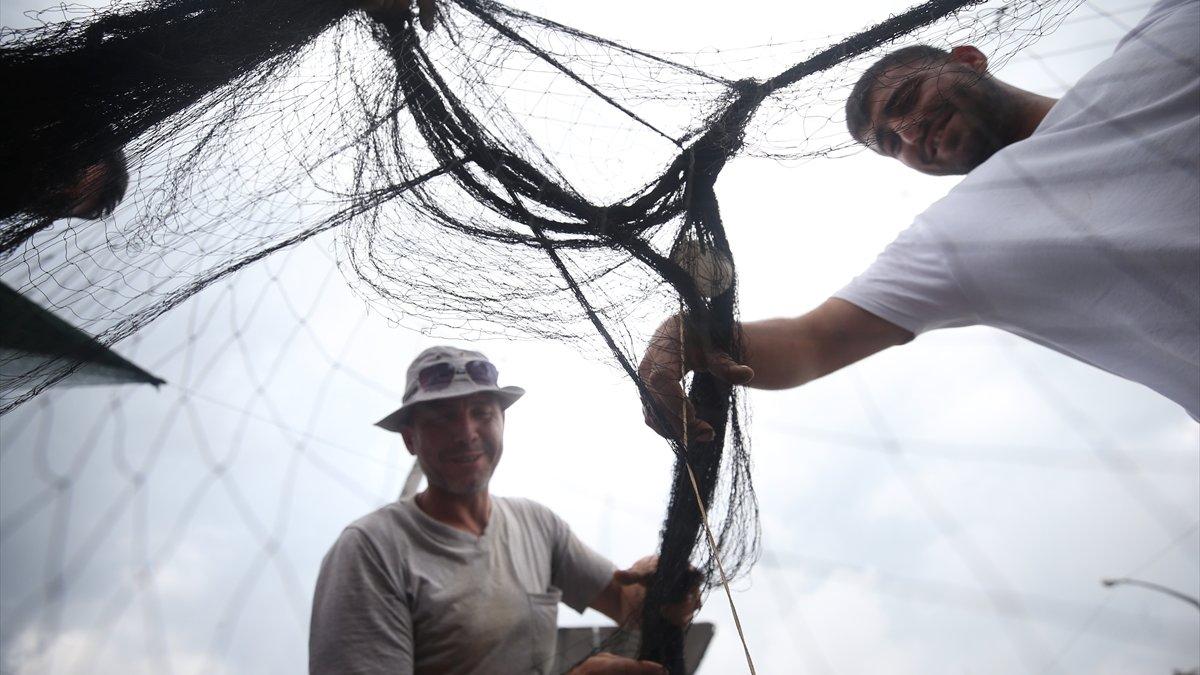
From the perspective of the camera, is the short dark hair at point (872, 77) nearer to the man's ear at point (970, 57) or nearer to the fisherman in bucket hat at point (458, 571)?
the man's ear at point (970, 57)

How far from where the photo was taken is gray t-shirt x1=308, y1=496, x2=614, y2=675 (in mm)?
1671

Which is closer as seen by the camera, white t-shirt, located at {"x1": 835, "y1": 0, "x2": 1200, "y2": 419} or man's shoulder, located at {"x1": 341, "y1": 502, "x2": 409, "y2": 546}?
white t-shirt, located at {"x1": 835, "y1": 0, "x2": 1200, "y2": 419}

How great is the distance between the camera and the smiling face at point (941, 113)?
1635mm

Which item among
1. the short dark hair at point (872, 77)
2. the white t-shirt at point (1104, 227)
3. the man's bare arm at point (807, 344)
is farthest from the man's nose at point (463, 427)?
the short dark hair at point (872, 77)

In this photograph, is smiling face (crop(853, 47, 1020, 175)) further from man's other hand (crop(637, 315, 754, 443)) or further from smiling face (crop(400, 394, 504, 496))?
smiling face (crop(400, 394, 504, 496))

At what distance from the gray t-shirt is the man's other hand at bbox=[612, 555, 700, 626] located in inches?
13.5

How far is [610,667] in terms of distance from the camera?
1830 mm

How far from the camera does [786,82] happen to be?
208cm

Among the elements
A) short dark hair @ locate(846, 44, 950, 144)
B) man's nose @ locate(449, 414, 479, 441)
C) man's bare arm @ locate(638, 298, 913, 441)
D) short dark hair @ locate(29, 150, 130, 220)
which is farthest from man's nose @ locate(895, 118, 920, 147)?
short dark hair @ locate(29, 150, 130, 220)

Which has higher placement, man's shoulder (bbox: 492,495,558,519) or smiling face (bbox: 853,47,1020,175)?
smiling face (bbox: 853,47,1020,175)

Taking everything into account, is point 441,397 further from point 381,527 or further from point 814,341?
point 814,341

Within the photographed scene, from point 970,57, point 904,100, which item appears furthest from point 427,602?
point 970,57

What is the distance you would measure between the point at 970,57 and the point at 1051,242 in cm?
92

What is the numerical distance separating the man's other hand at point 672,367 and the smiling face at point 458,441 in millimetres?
683
